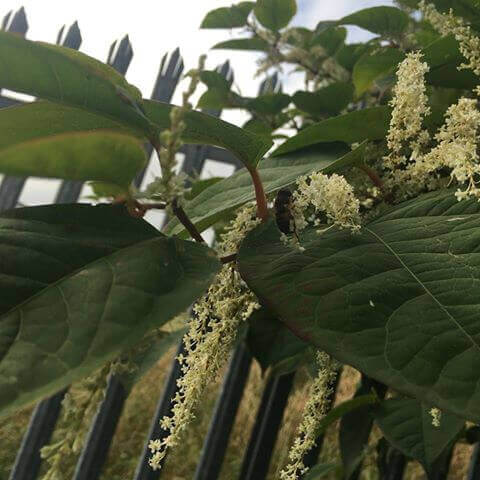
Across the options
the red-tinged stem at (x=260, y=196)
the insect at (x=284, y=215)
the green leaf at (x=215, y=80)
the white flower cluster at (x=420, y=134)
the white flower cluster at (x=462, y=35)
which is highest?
the green leaf at (x=215, y=80)

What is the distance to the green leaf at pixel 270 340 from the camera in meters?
0.86

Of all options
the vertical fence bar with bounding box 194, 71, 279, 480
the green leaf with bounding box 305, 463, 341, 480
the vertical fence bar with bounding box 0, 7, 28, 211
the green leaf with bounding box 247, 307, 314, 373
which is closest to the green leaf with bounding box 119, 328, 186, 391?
the green leaf with bounding box 247, 307, 314, 373

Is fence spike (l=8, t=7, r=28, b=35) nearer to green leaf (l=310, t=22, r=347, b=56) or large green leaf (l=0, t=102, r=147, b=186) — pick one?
green leaf (l=310, t=22, r=347, b=56)

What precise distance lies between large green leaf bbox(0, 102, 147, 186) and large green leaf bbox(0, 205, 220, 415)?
47 millimetres

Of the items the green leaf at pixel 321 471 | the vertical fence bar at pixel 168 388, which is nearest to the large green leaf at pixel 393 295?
the green leaf at pixel 321 471

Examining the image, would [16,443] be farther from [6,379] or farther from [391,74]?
[6,379]

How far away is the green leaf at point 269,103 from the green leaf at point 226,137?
2.35 feet

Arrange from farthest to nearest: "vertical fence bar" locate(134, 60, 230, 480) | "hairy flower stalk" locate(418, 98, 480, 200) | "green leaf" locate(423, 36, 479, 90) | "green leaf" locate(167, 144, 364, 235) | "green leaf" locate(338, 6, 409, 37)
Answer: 1. "vertical fence bar" locate(134, 60, 230, 480)
2. "green leaf" locate(338, 6, 409, 37)
3. "green leaf" locate(423, 36, 479, 90)
4. "green leaf" locate(167, 144, 364, 235)
5. "hairy flower stalk" locate(418, 98, 480, 200)

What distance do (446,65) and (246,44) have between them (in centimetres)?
56

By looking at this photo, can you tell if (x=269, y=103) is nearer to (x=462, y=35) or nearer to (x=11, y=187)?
(x=462, y=35)

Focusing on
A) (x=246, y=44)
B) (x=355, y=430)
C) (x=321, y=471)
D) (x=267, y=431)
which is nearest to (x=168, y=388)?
(x=267, y=431)

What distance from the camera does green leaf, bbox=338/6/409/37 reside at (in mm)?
932

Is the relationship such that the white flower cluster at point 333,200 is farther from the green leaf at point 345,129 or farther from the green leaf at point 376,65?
the green leaf at point 376,65

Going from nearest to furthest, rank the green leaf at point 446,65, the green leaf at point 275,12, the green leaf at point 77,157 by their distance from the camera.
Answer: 1. the green leaf at point 77,157
2. the green leaf at point 446,65
3. the green leaf at point 275,12
